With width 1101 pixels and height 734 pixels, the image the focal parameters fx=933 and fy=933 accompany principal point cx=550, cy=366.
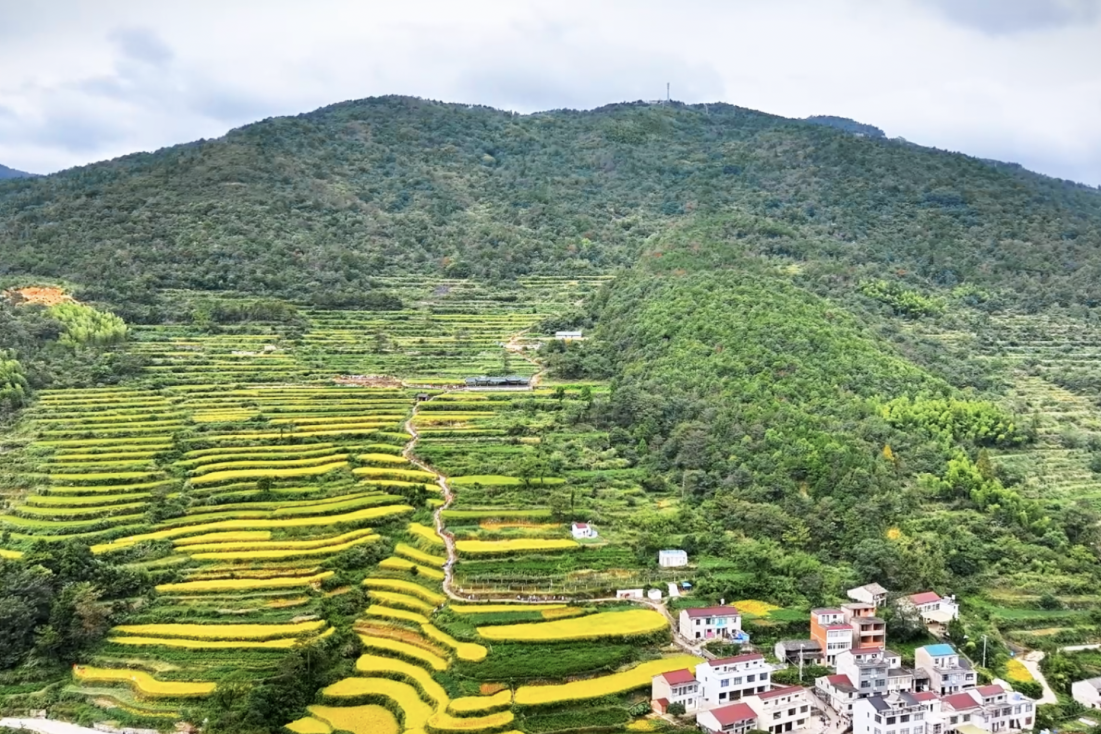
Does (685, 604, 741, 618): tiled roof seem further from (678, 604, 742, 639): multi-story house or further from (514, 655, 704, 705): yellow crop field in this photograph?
(514, 655, 704, 705): yellow crop field

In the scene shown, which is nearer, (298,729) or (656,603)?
(298,729)

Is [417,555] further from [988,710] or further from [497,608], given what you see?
[988,710]

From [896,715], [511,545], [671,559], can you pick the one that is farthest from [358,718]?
[896,715]

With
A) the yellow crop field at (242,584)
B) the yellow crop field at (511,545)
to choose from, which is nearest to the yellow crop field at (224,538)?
the yellow crop field at (242,584)

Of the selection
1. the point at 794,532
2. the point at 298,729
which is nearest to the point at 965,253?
the point at 794,532

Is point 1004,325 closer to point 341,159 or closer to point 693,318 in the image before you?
point 693,318

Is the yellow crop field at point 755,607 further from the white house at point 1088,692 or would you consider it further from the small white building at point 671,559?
the white house at point 1088,692
